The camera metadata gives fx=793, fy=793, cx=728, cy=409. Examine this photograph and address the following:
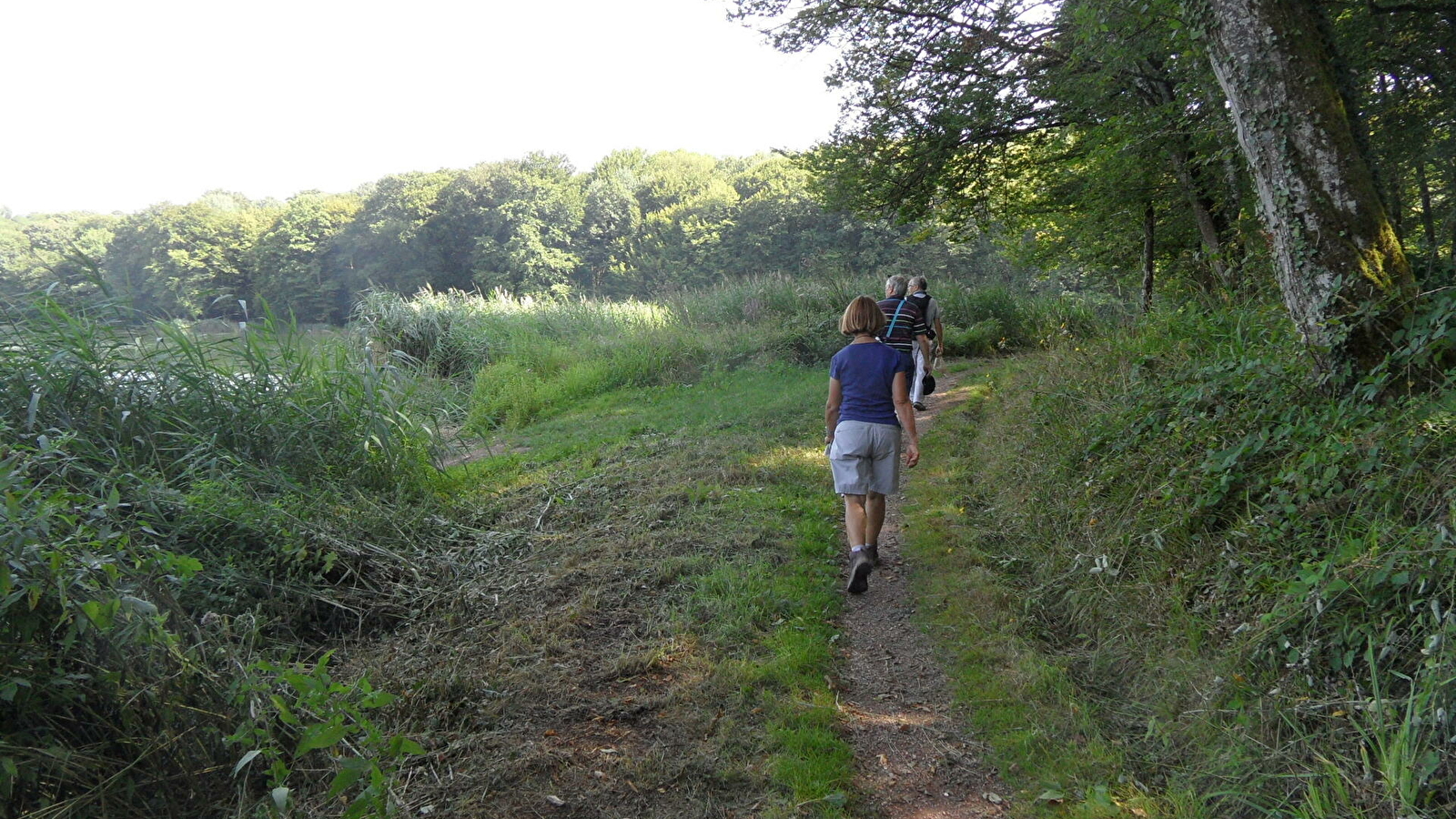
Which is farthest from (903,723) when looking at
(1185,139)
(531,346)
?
(531,346)

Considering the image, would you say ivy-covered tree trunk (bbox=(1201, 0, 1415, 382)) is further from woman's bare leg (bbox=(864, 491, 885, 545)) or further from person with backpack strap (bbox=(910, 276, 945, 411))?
person with backpack strap (bbox=(910, 276, 945, 411))

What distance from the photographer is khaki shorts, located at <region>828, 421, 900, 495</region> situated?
5.11 m

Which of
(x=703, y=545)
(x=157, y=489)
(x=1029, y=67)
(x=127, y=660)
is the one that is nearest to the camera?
(x=127, y=660)

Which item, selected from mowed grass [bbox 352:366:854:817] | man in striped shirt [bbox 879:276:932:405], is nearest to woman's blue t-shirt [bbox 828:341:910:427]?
mowed grass [bbox 352:366:854:817]

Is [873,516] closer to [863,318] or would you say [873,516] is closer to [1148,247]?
[863,318]

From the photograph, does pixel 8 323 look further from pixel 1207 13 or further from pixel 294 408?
pixel 1207 13

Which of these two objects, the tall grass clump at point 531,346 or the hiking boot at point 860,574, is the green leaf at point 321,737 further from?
the tall grass clump at point 531,346

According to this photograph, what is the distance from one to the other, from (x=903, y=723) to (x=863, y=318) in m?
2.66

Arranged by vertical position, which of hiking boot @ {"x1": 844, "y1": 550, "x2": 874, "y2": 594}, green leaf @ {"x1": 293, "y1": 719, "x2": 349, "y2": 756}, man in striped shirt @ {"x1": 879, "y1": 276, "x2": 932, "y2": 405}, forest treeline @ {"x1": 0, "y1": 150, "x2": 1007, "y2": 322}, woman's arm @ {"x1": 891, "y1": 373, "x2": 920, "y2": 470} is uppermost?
forest treeline @ {"x1": 0, "y1": 150, "x2": 1007, "y2": 322}

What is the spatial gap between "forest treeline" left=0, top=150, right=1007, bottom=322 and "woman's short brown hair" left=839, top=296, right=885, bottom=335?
2627 centimetres

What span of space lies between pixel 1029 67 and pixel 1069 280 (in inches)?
562

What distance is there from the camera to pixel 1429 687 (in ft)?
7.80

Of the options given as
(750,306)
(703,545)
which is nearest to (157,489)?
(703,545)

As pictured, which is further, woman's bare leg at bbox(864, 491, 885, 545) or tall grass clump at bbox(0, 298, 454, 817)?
woman's bare leg at bbox(864, 491, 885, 545)
